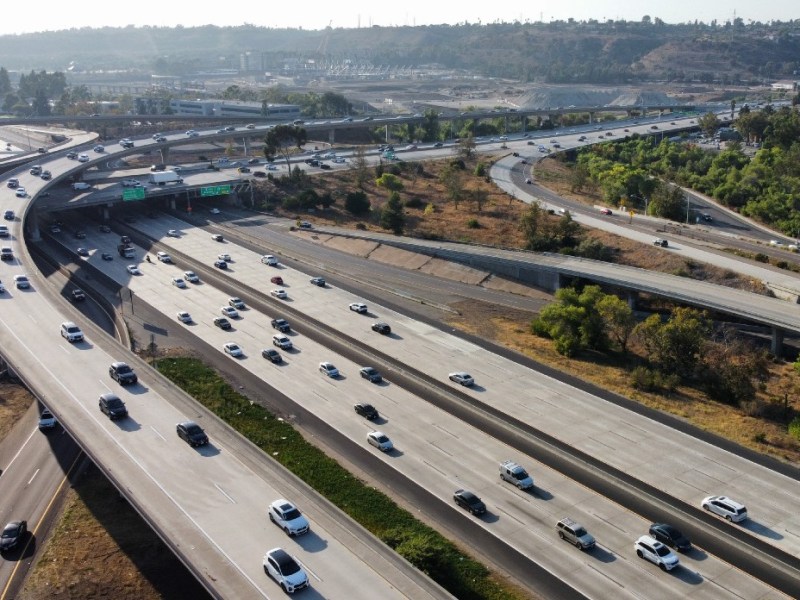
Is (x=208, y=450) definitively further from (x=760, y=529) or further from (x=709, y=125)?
(x=709, y=125)

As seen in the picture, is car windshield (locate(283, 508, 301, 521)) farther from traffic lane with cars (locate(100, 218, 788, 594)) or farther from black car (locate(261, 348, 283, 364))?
black car (locate(261, 348, 283, 364))

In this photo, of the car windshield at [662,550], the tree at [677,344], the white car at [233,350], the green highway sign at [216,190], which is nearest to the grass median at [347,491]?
the white car at [233,350]

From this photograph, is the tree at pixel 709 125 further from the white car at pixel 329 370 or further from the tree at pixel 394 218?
the white car at pixel 329 370

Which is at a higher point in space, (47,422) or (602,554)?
(47,422)

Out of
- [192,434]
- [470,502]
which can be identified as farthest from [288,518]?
A: [470,502]

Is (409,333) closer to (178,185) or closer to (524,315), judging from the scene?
(524,315)

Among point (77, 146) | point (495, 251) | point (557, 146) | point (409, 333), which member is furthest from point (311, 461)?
point (557, 146)
